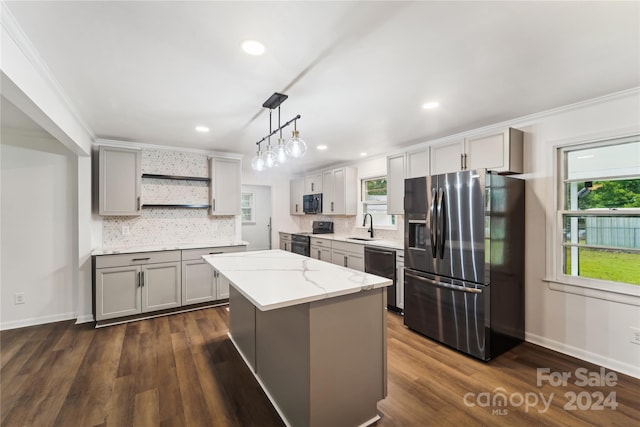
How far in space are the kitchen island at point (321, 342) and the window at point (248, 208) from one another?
448 centimetres

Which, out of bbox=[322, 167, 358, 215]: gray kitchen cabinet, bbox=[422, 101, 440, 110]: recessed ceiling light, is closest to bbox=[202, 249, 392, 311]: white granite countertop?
bbox=[422, 101, 440, 110]: recessed ceiling light

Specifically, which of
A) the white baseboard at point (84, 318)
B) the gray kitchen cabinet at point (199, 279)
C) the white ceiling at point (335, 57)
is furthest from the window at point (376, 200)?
the white baseboard at point (84, 318)

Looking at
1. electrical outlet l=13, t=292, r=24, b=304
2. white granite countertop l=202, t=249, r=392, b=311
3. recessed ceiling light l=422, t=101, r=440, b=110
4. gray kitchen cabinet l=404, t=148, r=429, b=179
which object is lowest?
electrical outlet l=13, t=292, r=24, b=304

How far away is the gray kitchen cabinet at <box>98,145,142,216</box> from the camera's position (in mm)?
3609

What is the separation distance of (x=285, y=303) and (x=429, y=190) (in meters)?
2.19

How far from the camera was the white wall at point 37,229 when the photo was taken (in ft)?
10.9

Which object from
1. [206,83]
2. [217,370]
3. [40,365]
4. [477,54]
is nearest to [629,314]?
[477,54]

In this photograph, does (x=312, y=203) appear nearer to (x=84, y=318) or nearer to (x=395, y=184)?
(x=395, y=184)

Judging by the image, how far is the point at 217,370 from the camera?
2400 millimetres

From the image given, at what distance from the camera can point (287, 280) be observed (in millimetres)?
1877

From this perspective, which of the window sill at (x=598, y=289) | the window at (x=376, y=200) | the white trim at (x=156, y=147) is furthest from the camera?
the window at (x=376, y=200)

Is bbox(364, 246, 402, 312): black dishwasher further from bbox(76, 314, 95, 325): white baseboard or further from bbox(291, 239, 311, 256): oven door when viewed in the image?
bbox(76, 314, 95, 325): white baseboard

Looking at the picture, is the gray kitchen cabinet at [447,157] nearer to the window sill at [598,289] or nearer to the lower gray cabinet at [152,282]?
the window sill at [598,289]

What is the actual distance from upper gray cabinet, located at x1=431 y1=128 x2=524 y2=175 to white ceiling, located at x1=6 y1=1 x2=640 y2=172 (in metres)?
0.21
